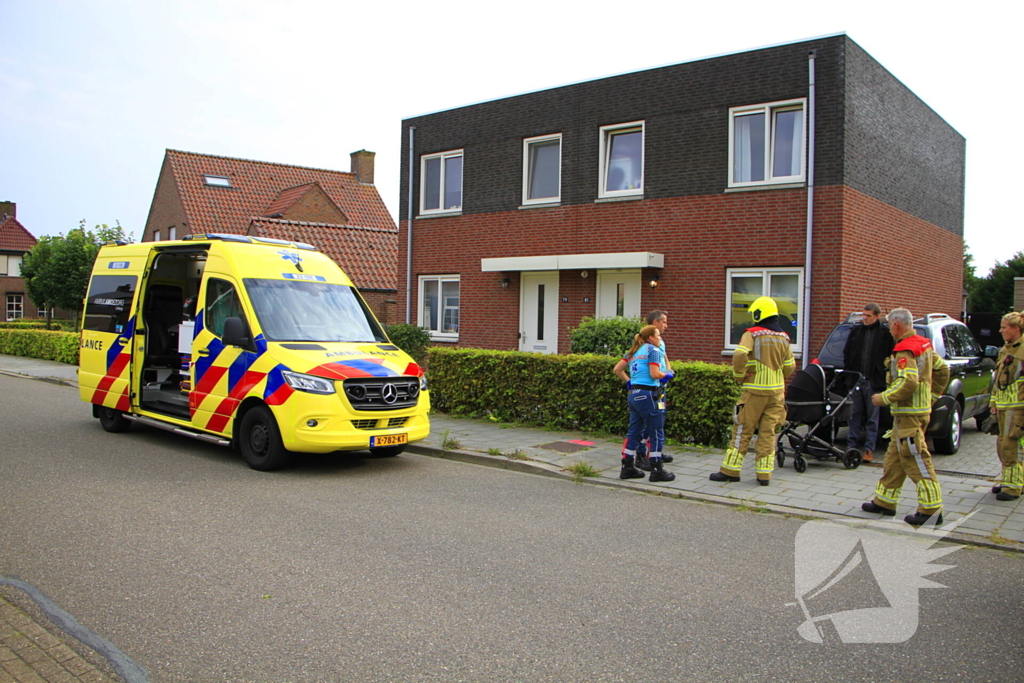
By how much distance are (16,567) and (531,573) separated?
3274mm

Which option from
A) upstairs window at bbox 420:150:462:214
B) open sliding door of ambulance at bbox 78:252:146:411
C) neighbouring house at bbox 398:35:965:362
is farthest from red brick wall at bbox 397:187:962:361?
open sliding door of ambulance at bbox 78:252:146:411

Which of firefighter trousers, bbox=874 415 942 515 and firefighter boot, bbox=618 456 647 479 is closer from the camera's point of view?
firefighter trousers, bbox=874 415 942 515

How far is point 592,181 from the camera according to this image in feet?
54.3

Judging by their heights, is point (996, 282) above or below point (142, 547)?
above

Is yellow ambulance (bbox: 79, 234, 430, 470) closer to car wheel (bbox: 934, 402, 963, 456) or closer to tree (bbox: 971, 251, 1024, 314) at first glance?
car wheel (bbox: 934, 402, 963, 456)

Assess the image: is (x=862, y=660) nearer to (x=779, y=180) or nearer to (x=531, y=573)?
(x=531, y=573)

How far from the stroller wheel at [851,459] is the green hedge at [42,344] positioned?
20835 millimetres

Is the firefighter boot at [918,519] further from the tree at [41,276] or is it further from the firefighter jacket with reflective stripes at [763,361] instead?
the tree at [41,276]

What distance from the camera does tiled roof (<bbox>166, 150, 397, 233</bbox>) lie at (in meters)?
33.3

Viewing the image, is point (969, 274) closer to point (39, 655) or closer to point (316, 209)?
point (316, 209)

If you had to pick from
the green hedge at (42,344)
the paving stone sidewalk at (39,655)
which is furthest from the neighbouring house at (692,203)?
the paving stone sidewalk at (39,655)

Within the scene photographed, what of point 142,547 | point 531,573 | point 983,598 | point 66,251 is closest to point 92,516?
point 142,547

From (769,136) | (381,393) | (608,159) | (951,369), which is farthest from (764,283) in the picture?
(381,393)

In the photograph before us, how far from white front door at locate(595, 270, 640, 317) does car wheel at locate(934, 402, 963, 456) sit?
6.58 metres
